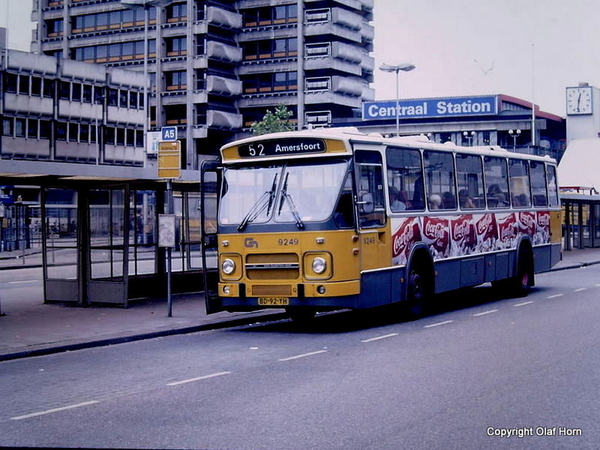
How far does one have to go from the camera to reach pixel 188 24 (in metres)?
89.3

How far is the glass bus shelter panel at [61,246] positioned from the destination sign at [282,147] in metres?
4.92

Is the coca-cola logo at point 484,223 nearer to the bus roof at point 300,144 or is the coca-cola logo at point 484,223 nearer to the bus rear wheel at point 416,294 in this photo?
the bus rear wheel at point 416,294

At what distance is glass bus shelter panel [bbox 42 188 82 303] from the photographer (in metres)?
19.5

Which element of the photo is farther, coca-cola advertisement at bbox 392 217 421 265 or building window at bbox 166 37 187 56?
building window at bbox 166 37 187 56

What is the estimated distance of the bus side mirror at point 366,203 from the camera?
15.4m

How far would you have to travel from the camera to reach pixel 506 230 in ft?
70.3

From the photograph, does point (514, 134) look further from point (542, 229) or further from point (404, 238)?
point (404, 238)

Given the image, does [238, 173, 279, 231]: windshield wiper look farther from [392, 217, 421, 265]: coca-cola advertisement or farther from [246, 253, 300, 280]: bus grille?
[392, 217, 421, 265]: coca-cola advertisement

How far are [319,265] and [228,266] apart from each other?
1626 mm

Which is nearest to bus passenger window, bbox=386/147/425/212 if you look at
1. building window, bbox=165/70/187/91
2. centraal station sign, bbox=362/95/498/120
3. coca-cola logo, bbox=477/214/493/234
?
coca-cola logo, bbox=477/214/493/234

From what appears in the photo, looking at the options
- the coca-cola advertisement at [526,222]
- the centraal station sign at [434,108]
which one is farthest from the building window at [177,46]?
the coca-cola advertisement at [526,222]

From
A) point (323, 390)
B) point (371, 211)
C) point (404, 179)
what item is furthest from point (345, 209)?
point (323, 390)

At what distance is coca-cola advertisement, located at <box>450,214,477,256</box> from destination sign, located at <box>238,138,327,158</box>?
172 inches

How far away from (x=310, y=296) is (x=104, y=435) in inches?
290
